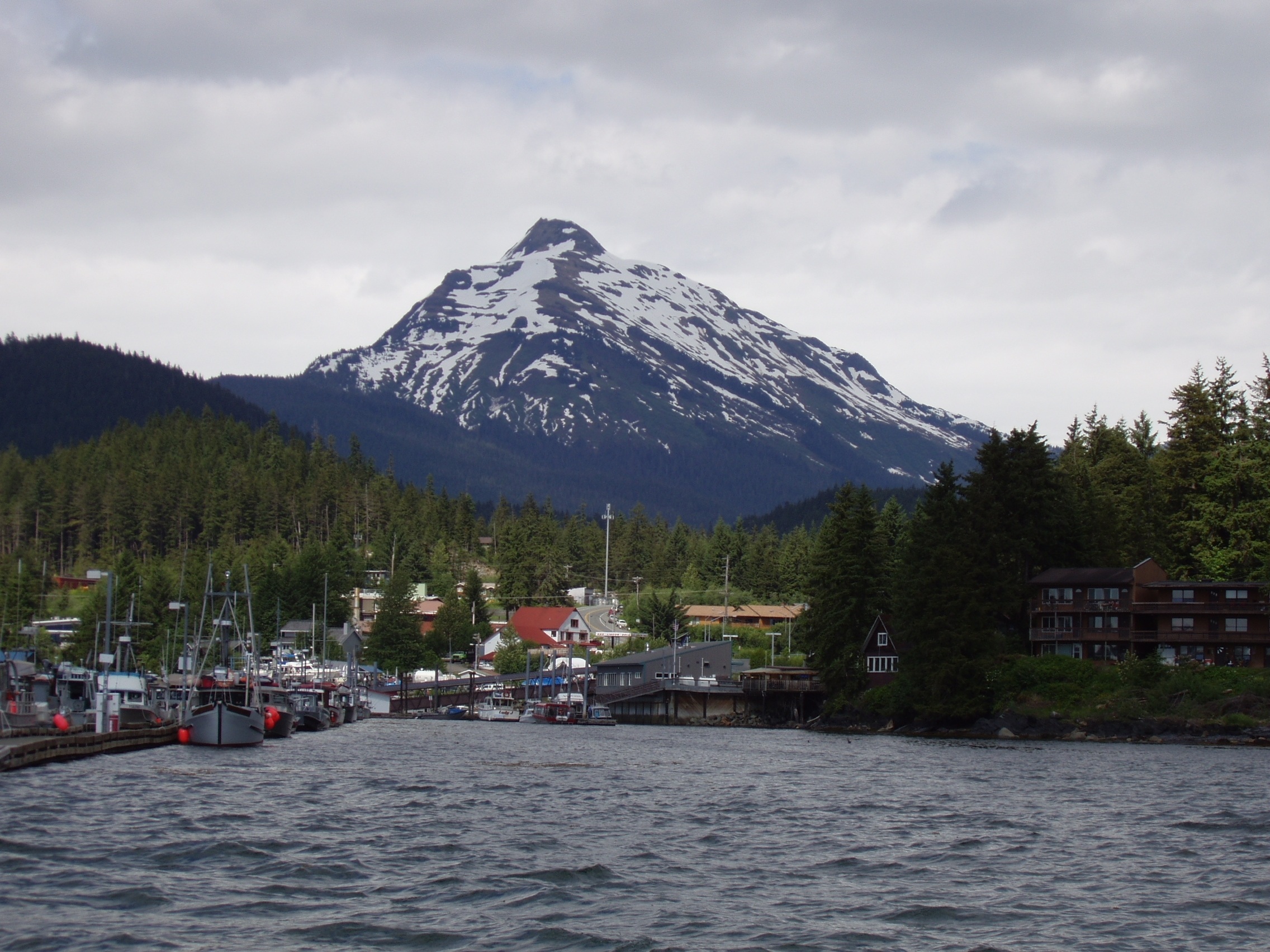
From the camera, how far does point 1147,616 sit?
4114 inches

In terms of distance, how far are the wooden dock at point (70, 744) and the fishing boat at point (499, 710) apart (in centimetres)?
5543

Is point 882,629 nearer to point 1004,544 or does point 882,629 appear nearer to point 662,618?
point 1004,544

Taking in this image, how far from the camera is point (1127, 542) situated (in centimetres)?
12138

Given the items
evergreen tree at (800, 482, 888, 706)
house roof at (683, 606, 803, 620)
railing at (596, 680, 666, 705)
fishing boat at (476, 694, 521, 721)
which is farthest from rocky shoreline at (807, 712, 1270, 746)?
house roof at (683, 606, 803, 620)

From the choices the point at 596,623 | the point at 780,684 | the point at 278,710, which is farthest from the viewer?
the point at 596,623

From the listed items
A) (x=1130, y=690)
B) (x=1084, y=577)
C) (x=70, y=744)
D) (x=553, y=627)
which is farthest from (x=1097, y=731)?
(x=553, y=627)

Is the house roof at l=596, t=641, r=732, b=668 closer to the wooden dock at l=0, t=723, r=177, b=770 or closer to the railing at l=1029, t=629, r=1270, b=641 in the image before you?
the railing at l=1029, t=629, r=1270, b=641

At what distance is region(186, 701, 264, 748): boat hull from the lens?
77.4 m

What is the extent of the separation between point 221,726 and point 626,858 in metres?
46.8

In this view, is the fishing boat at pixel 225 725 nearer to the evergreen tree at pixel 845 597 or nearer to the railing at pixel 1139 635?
the evergreen tree at pixel 845 597

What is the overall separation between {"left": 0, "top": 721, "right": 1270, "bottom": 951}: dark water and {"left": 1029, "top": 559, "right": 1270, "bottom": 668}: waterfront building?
3838cm

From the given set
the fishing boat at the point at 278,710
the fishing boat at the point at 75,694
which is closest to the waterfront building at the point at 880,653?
the fishing boat at the point at 278,710

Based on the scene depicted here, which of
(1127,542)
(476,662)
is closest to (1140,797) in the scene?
(1127,542)

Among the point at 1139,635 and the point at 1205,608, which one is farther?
the point at 1139,635
